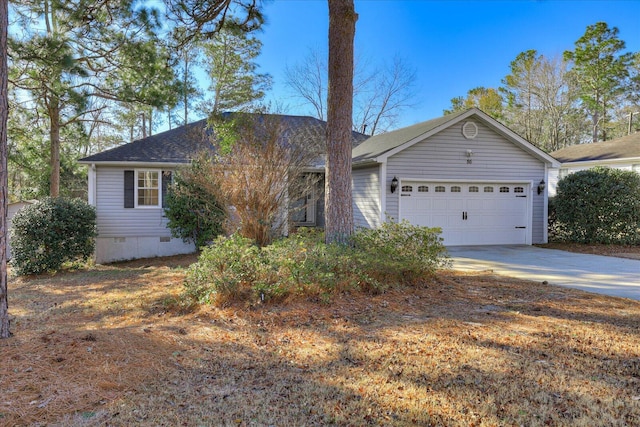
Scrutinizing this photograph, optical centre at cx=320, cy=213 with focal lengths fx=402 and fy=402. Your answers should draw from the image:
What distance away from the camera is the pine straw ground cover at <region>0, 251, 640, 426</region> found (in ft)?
8.64

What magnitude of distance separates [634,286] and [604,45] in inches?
1049

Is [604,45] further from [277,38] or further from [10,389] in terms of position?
[10,389]

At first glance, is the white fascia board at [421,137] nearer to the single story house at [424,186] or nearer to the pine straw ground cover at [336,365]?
the single story house at [424,186]

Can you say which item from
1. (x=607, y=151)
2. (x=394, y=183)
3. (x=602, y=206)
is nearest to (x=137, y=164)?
(x=394, y=183)

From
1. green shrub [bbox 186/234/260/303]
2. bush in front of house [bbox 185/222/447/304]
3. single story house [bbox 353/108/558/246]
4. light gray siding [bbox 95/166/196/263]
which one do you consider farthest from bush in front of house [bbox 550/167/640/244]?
light gray siding [bbox 95/166/196/263]

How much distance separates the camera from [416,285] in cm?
622

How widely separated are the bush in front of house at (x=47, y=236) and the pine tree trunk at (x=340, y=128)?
7300 mm

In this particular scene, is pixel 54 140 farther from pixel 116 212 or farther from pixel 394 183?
pixel 394 183

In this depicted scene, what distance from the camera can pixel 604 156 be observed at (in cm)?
1722

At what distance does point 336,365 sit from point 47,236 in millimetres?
9369

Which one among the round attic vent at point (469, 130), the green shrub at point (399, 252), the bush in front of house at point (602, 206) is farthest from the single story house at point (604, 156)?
the green shrub at point (399, 252)

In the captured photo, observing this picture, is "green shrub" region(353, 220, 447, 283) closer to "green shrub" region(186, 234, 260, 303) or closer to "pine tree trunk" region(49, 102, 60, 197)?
"green shrub" region(186, 234, 260, 303)

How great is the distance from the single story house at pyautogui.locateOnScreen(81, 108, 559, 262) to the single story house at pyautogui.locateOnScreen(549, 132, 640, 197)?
399 centimetres

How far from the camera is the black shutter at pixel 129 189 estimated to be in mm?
12539
